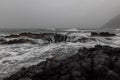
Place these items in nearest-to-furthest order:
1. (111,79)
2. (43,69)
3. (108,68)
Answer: (111,79) < (108,68) < (43,69)

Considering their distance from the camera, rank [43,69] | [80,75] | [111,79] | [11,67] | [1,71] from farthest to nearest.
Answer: [11,67]
[1,71]
[43,69]
[80,75]
[111,79]

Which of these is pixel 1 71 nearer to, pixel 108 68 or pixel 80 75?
pixel 80 75

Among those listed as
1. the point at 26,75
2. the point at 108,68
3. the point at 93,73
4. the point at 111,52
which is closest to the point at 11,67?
the point at 26,75

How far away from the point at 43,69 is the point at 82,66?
7.62ft

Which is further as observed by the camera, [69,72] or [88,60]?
[88,60]

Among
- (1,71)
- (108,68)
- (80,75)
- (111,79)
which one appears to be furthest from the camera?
(1,71)

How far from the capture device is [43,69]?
9.29 m

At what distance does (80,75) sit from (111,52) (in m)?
4.45

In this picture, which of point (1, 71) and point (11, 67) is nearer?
point (1, 71)

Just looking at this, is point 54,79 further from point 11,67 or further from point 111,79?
point 11,67

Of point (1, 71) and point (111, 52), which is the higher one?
point (111, 52)

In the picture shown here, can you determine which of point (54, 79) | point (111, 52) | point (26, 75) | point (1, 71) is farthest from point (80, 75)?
point (1, 71)

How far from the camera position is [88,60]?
9812 mm

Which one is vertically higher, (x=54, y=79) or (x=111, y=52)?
(x=111, y=52)
